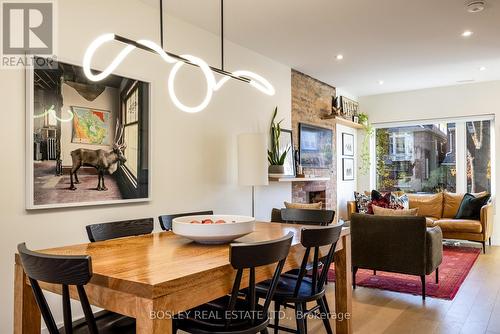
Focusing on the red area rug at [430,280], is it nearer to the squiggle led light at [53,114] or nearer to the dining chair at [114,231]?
the dining chair at [114,231]

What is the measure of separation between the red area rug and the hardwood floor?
0.10 m

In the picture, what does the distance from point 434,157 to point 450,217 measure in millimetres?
1353

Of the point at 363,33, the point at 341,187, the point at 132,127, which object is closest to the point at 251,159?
the point at 132,127

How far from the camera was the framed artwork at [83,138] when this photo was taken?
2.65m

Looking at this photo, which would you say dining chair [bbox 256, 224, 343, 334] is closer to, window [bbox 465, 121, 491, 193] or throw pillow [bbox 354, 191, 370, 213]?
throw pillow [bbox 354, 191, 370, 213]

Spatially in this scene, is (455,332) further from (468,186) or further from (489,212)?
(468,186)

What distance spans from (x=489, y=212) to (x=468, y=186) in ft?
3.97

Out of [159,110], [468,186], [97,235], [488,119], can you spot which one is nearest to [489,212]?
[468,186]

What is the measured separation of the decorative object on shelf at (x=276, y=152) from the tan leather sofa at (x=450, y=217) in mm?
2083

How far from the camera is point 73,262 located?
1340mm

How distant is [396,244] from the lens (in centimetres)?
359

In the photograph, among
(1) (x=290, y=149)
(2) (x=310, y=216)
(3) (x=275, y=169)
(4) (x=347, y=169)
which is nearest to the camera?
(2) (x=310, y=216)

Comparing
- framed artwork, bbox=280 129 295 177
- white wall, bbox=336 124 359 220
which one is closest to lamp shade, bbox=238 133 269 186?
framed artwork, bbox=280 129 295 177

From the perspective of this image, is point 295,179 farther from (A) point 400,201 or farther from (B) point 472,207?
(B) point 472,207
